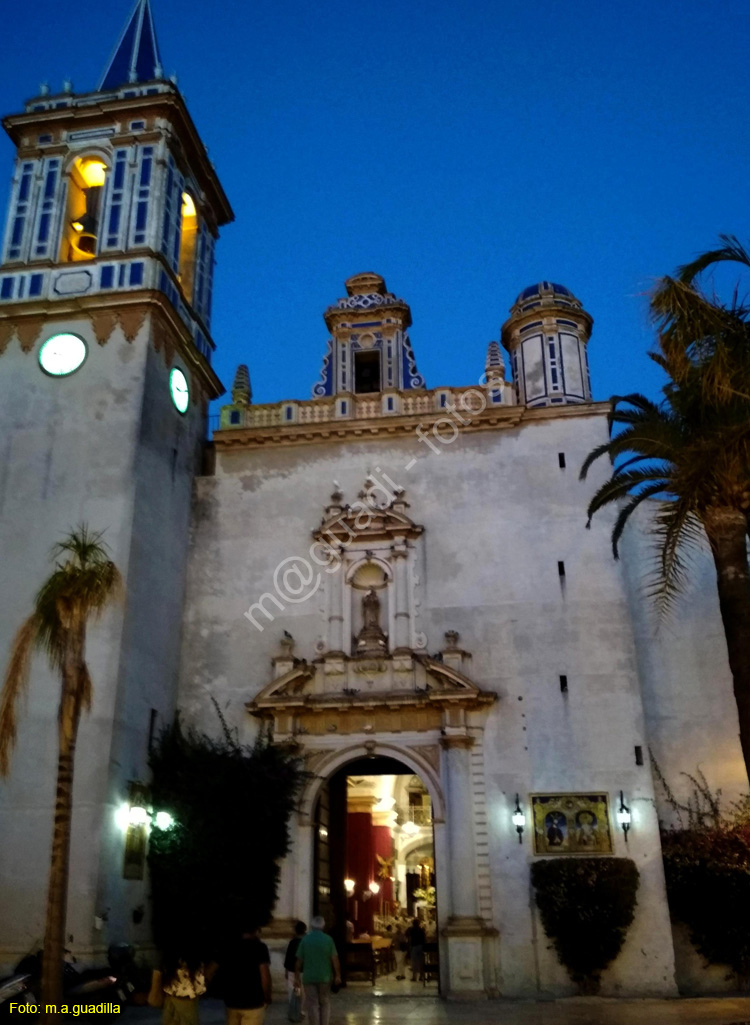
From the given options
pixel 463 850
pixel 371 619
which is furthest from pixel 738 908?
pixel 371 619

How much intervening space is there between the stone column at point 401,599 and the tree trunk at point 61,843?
301 inches

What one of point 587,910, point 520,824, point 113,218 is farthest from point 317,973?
point 113,218

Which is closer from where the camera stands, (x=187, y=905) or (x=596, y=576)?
(x=187, y=905)

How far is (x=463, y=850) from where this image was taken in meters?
16.6

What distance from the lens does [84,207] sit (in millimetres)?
21938

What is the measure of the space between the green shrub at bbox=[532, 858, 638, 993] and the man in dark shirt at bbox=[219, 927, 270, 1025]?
9.28m

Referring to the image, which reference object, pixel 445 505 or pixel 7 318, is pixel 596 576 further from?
pixel 7 318

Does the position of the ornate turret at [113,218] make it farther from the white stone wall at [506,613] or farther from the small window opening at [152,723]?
the small window opening at [152,723]

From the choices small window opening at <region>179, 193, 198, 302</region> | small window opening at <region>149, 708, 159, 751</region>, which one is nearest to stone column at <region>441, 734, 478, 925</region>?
small window opening at <region>149, 708, 159, 751</region>

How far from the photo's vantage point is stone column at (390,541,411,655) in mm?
18469

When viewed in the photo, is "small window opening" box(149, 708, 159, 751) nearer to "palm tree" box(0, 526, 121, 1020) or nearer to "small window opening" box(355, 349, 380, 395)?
"palm tree" box(0, 526, 121, 1020)

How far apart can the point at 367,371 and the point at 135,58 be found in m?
9.79

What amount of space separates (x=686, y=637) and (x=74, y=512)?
40.1 ft

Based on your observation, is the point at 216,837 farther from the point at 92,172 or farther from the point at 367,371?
the point at 92,172
